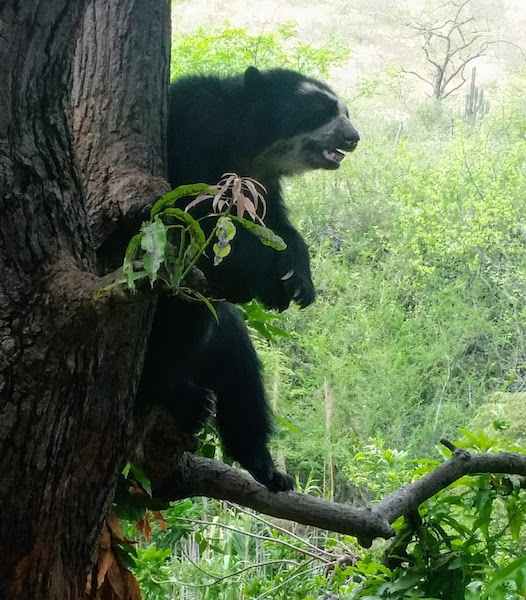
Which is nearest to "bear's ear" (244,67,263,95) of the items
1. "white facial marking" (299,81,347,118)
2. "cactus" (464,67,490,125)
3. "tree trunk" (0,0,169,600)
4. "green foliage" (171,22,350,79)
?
"white facial marking" (299,81,347,118)

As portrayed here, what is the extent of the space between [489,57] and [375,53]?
0.75 m

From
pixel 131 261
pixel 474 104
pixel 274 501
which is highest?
pixel 131 261

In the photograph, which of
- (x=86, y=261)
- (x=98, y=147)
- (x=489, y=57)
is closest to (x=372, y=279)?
(x=489, y=57)

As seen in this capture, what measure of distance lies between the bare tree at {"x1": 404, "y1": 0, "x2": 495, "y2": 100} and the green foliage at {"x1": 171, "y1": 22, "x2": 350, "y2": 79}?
0.77m

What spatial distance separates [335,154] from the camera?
5.47 feet

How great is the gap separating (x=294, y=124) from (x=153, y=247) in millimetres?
1143

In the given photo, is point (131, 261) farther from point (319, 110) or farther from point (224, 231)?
point (319, 110)

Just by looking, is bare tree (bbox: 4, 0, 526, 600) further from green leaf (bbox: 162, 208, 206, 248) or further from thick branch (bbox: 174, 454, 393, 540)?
thick branch (bbox: 174, 454, 393, 540)

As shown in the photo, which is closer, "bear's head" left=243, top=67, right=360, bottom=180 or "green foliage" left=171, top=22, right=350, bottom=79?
"bear's head" left=243, top=67, right=360, bottom=180

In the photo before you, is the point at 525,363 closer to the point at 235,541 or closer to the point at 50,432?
the point at 235,541

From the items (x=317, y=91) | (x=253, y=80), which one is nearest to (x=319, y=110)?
(x=317, y=91)

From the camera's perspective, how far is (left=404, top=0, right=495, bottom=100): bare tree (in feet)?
15.2

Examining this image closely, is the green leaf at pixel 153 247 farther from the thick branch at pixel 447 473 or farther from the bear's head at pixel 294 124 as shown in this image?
the bear's head at pixel 294 124

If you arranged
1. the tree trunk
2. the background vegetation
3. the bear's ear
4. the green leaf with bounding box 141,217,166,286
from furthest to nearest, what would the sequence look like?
1. the background vegetation
2. the bear's ear
3. the tree trunk
4. the green leaf with bounding box 141,217,166,286
